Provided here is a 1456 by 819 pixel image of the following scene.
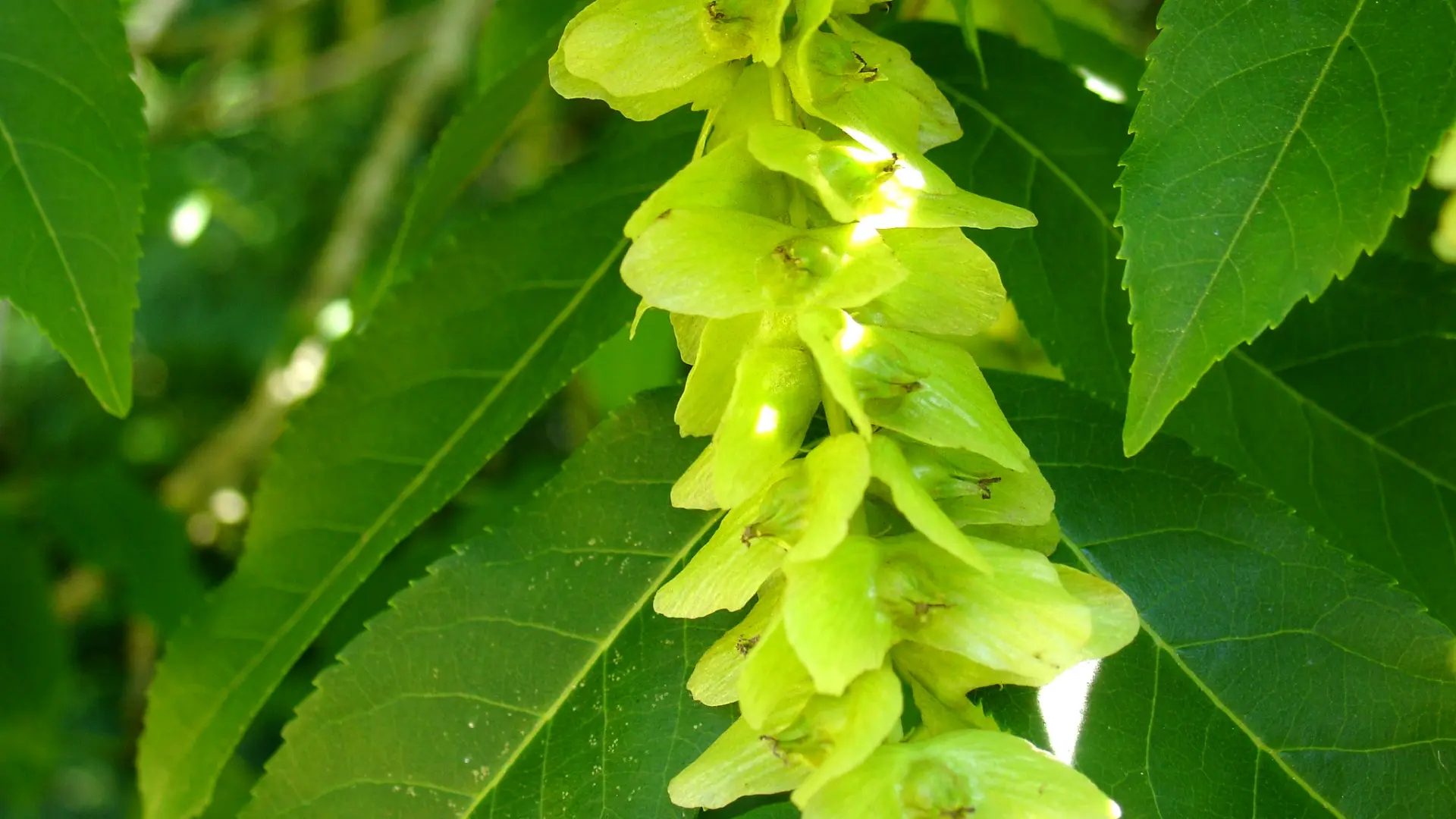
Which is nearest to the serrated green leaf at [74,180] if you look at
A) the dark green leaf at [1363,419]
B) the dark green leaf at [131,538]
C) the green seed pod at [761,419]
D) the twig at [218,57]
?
the green seed pod at [761,419]

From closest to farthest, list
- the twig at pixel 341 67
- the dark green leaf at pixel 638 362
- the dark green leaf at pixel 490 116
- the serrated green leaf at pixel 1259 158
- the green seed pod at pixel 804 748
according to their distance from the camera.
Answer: the green seed pod at pixel 804 748
the serrated green leaf at pixel 1259 158
the dark green leaf at pixel 490 116
the dark green leaf at pixel 638 362
the twig at pixel 341 67

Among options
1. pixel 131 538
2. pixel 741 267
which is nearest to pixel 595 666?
pixel 741 267

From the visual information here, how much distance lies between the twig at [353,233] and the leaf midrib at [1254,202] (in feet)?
3.92

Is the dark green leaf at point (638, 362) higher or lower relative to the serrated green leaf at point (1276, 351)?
lower

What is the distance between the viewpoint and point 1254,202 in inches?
21.4

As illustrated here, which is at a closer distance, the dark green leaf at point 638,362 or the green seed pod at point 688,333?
the green seed pod at point 688,333

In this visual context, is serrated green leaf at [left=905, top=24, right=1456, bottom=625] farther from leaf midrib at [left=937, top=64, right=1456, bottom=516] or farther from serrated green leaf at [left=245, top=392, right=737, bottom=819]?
serrated green leaf at [left=245, top=392, right=737, bottom=819]

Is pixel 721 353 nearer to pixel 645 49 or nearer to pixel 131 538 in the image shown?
pixel 645 49

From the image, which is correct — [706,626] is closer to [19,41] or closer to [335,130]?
[19,41]

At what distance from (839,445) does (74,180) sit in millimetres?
525

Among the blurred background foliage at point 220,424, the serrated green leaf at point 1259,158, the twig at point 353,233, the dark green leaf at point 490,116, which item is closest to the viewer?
the serrated green leaf at point 1259,158

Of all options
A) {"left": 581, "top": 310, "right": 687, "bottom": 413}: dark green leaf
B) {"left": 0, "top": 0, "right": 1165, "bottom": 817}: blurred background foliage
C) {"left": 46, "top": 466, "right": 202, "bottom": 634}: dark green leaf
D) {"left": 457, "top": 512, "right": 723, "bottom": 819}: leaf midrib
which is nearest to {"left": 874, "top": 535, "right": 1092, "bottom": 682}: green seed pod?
{"left": 457, "top": 512, "right": 723, "bottom": 819}: leaf midrib

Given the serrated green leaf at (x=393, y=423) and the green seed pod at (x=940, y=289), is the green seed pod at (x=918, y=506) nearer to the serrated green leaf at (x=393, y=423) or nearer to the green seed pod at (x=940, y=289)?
the green seed pod at (x=940, y=289)

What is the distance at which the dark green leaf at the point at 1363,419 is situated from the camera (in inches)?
28.3
